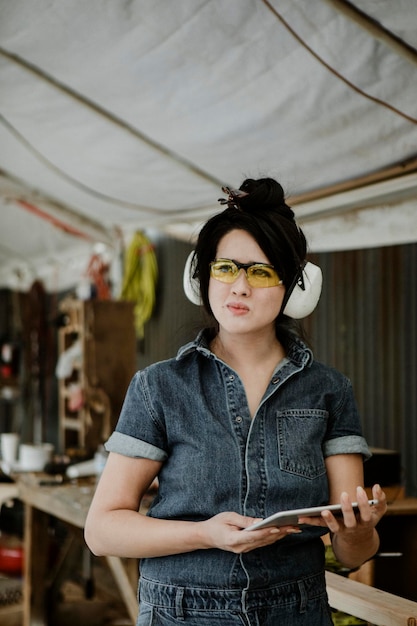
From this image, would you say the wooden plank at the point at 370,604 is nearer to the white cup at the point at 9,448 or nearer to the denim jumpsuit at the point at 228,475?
the denim jumpsuit at the point at 228,475

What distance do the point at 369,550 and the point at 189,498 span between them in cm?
47

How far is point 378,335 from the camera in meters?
3.76

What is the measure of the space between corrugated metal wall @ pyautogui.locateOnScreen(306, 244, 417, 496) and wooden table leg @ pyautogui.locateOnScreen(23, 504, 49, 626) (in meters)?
1.83

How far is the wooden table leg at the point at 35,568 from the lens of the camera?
457 centimetres

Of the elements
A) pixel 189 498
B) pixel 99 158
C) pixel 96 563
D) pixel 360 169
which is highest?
pixel 99 158

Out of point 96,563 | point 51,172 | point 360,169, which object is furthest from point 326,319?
point 96,563

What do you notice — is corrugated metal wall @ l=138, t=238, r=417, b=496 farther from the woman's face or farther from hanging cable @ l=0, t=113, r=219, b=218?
the woman's face

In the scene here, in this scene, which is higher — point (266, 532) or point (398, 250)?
point (398, 250)

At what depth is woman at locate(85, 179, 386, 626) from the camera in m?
1.69

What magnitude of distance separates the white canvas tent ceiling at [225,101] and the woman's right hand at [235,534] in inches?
60.2

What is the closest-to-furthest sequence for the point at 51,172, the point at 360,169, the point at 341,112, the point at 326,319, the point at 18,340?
the point at 341,112 < the point at 360,169 < the point at 326,319 < the point at 51,172 < the point at 18,340

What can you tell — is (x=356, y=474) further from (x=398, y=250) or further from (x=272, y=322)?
(x=398, y=250)

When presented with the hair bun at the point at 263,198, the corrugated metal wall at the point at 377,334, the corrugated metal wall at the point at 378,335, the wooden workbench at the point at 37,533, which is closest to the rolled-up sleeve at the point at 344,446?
the hair bun at the point at 263,198

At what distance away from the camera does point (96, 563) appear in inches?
257
